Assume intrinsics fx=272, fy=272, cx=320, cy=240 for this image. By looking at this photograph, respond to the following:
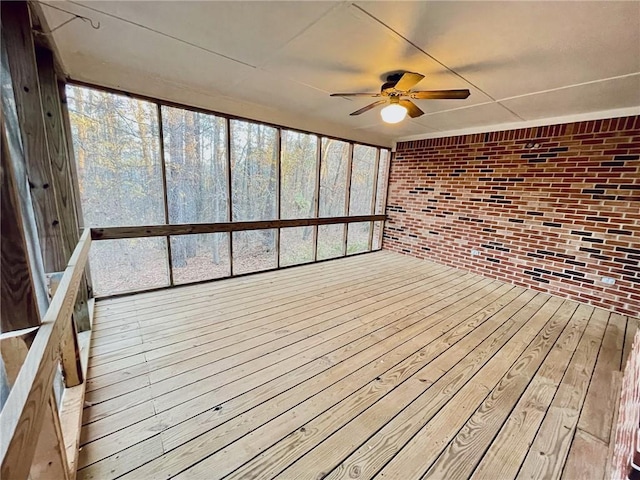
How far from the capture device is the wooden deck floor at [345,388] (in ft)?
4.44

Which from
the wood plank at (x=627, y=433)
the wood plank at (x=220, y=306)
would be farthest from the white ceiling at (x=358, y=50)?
the wood plank at (x=220, y=306)

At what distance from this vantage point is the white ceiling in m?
1.57

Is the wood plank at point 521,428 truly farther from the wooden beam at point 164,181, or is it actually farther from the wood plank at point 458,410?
the wooden beam at point 164,181

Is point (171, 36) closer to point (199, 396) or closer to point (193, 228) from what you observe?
point (193, 228)

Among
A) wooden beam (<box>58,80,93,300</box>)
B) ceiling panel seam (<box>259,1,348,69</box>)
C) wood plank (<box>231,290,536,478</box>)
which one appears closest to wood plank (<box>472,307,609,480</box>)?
wood plank (<box>231,290,536,478</box>)

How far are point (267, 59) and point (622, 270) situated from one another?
14.3 ft

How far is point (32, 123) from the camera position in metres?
1.51

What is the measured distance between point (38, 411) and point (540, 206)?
4835 millimetres

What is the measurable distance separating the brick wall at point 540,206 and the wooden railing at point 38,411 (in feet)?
15.7

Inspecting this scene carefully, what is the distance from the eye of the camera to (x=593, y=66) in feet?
6.79

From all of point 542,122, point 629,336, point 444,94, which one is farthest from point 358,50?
point 629,336

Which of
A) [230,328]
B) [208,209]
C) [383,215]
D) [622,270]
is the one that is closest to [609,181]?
[622,270]

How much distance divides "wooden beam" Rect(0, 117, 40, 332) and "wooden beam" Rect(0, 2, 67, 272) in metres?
1.05

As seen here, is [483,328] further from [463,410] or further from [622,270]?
[622,270]
